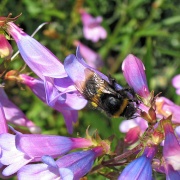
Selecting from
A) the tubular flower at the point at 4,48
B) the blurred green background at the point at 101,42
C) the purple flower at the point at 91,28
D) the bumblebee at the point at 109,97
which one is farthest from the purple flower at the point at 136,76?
the purple flower at the point at 91,28

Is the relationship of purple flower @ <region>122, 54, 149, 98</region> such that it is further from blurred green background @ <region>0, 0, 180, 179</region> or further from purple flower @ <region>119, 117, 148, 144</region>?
blurred green background @ <region>0, 0, 180, 179</region>

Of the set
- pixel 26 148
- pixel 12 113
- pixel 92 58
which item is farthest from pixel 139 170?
pixel 92 58

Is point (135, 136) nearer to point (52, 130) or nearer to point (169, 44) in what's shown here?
point (52, 130)

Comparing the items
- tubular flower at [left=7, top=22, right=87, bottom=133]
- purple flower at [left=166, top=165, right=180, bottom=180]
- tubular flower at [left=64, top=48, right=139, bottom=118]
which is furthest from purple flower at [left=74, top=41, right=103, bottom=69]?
purple flower at [left=166, top=165, right=180, bottom=180]

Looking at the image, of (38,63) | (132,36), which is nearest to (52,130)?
(132,36)

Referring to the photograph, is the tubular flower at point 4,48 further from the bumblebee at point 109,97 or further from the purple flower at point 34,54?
the bumblebee at point 109,97

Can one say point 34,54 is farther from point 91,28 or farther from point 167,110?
point 91,28

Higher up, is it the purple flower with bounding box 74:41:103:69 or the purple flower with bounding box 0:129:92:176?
the purple flower with bounding box 0:129:92:176
